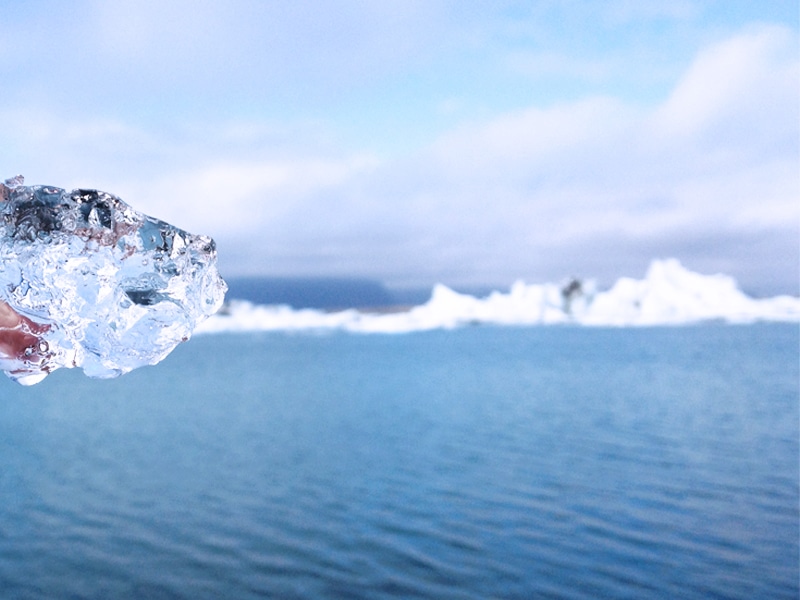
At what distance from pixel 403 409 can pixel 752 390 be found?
1365 cm

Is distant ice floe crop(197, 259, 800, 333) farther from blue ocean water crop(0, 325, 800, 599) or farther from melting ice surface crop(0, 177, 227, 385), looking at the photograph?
melting ice surface crop(0, 177, 227, 385)

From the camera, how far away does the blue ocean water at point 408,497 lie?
936 centimetres

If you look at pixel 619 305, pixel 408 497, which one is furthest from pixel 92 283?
pixel 619 305

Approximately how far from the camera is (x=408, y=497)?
1293 cm

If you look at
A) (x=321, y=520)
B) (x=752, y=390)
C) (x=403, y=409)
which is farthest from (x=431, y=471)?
(x=752, y=390)

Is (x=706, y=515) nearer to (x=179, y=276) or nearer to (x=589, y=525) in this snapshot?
(x=589, y=525)

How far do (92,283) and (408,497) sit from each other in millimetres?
11723

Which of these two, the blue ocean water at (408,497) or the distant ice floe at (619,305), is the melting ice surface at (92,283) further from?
the distant ice floe at (619,305)

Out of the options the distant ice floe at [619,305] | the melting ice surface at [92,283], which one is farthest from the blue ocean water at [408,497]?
the distant ice floe at [619,305]

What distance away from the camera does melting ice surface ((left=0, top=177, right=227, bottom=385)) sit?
5.59ft

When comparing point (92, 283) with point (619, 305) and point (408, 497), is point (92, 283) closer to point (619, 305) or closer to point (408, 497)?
point (408, 497)

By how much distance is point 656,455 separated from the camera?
A: 16.2 meters

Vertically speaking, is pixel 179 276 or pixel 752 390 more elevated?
pixel 179 276

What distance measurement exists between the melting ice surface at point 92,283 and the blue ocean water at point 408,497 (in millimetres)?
7609
